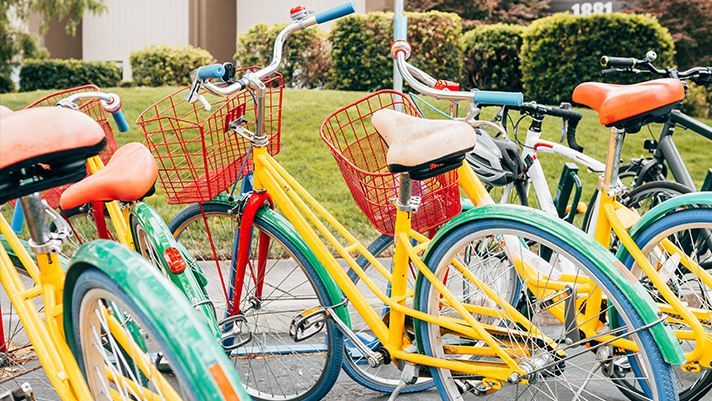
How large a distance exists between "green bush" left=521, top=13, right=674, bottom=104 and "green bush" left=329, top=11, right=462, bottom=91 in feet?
4.39

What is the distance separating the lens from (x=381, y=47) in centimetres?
968

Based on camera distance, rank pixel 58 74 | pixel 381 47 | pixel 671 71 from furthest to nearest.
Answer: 1. pixel 58 74
2. pixel 381 47
3. pixel 671 71

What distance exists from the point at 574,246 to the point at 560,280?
685 millimetres

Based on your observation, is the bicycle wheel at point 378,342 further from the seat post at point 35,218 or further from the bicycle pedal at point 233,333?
the seat post at point 35,218

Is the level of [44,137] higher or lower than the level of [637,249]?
higher

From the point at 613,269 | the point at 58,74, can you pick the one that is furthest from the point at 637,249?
the point at 58,74

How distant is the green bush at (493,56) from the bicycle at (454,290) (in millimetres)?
8658

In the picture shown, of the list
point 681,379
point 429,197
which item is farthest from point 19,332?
point 681,379

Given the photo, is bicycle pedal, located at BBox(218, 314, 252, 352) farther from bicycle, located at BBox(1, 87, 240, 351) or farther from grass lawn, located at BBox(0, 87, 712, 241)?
grass lawn, located at BBox(0, 87, 712, 241)

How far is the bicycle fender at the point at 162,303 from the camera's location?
3.98ft

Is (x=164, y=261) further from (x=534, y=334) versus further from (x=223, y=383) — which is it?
(x=534, y=334)

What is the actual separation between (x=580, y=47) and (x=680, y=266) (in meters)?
7.94

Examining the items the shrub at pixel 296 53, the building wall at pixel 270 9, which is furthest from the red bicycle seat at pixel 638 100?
the building wall at pixel 270 9

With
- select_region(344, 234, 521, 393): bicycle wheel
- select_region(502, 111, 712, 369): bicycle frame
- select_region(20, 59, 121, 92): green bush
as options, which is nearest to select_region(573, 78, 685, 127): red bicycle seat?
select_region(502, 111, 712, 369): bicycle frame
